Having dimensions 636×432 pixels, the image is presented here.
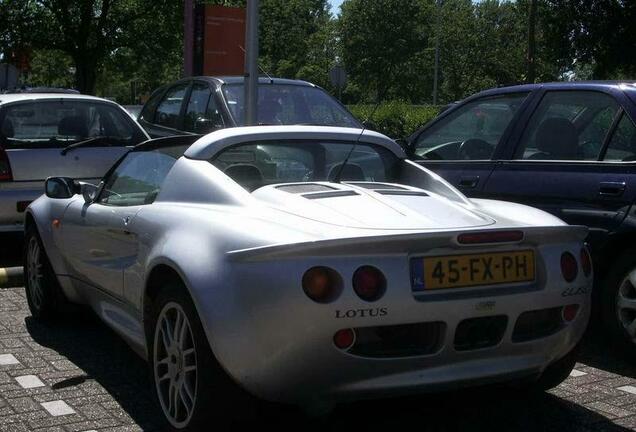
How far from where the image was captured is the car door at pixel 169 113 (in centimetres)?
1061

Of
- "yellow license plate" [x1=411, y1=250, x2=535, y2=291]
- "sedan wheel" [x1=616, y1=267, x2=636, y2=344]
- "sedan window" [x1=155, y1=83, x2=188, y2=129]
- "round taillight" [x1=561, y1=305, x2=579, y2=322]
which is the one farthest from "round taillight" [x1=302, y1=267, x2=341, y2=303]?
"sedan window" [x1=155, y1=83, x2=188, y2=129]

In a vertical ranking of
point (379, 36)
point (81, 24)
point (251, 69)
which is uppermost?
point (379, 36)

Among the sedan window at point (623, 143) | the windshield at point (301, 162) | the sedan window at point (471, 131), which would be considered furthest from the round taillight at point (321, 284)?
the sedan window at point (471, 131)

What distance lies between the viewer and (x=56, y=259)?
5656mm

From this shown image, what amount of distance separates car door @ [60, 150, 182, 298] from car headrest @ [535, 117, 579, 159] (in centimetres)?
248

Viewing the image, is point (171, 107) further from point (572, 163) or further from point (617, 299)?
point (617, 299)

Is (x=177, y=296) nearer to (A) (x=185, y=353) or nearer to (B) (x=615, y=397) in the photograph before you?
(A) (x=185, y=353)

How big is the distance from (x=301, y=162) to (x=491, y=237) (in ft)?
4.43

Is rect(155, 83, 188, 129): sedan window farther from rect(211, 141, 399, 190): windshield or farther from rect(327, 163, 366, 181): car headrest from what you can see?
rect(327, 163, 366, 181): car headrest

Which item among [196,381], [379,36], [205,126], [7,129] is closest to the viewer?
[196,381]

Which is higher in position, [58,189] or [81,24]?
[81,24]

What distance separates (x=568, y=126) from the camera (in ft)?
19.3

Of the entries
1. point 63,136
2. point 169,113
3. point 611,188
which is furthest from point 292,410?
point 169,113

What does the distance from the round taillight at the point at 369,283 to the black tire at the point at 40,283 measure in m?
2.84
